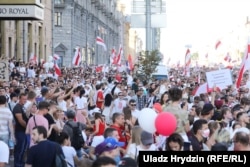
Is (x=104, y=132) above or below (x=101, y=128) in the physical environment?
above

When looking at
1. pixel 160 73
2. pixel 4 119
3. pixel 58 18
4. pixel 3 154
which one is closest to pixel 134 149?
pixel 3 154

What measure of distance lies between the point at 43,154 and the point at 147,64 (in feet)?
83.9

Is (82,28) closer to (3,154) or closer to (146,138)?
(146,138)

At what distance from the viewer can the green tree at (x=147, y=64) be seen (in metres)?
34.2

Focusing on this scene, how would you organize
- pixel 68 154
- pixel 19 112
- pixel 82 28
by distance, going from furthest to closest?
pixel 82 28, pixel 19 112, pixel 68 154

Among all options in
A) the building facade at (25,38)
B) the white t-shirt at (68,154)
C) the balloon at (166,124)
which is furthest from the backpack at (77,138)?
the building facade at (25,38)

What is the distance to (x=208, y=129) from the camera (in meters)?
10.3

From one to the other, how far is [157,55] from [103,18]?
6623cm

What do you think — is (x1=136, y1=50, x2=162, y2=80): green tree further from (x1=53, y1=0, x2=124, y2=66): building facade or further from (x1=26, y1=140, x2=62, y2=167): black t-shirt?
(x1=53, y1=0, x2=124, y2=66): building facade

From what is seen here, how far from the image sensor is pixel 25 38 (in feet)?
171

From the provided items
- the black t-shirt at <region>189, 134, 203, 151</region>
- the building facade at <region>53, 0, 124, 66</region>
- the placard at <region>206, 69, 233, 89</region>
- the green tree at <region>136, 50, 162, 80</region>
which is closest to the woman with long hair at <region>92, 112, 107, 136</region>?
the black t-shirt at <region>189, 134, 203, 151</region>

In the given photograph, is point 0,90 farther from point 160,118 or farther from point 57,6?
point 57,6

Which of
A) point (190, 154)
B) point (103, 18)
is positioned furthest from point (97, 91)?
point (103, 18)

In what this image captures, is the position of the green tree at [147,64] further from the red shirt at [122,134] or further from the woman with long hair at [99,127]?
the red shirt at [122,134]
